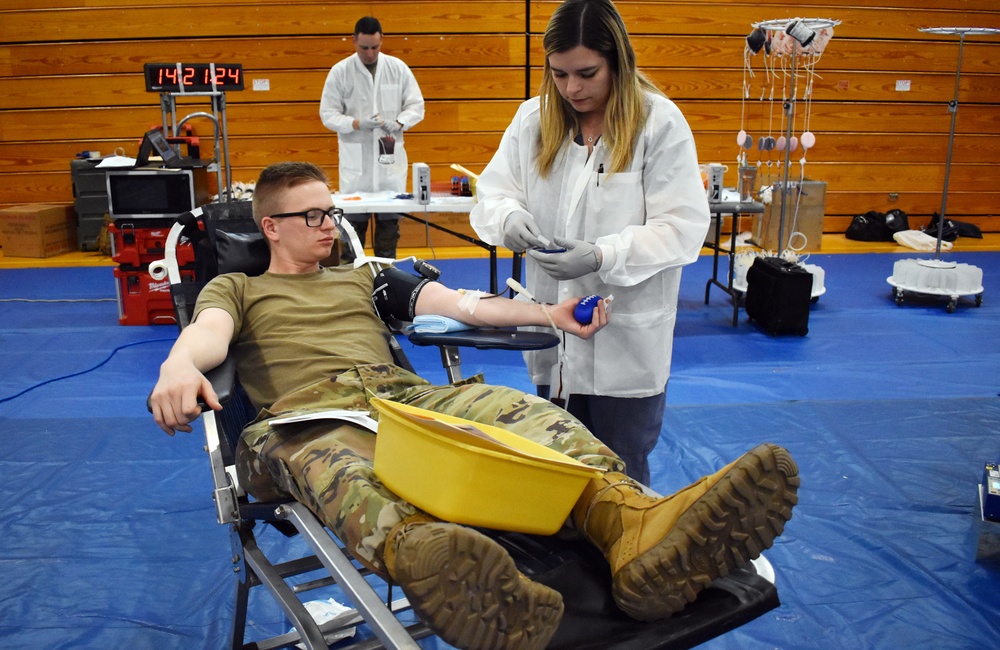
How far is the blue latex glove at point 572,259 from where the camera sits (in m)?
1.58

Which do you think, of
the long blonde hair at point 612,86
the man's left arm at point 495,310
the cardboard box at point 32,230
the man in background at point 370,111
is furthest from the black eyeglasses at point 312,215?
the cardboard box at point 32,230

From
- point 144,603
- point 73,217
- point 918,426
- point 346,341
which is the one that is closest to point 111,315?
point 73,217

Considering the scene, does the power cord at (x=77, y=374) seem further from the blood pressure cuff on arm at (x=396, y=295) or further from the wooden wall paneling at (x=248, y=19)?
the wooden wall paneling at (x=248, y=19)

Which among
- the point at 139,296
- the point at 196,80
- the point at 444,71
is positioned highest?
the point at 444,71

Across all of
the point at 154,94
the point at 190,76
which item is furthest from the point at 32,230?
the point at 190,76

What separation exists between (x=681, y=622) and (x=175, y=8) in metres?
6.28

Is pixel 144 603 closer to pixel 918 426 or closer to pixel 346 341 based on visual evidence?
pixel 346 341

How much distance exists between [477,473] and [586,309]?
628 mm

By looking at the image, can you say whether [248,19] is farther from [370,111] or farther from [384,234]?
[384,234]

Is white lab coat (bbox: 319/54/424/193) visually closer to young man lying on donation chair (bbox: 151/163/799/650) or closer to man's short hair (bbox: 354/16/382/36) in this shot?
man's short hair (bbox: 354/16/382/36)

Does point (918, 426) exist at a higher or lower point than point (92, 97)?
lower

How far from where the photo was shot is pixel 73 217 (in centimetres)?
632

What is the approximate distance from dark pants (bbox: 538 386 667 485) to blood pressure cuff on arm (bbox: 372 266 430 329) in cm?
40

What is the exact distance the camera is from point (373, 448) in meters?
1.39
